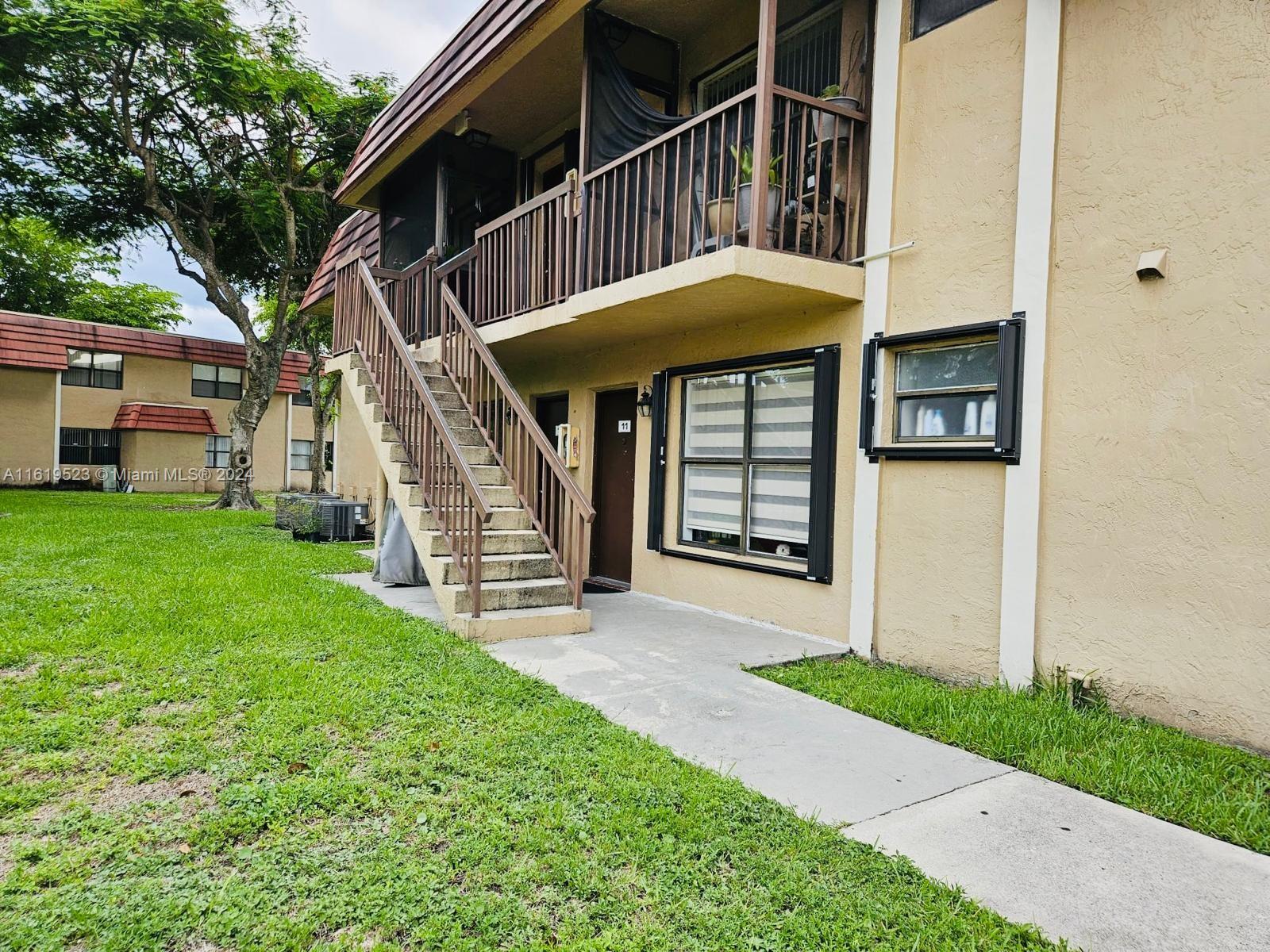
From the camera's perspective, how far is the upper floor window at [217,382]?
22.5 m

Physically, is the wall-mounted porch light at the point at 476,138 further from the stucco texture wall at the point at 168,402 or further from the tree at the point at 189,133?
the stucco texture wall at the point at 168,402

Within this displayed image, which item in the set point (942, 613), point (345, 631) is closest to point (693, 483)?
point (942, 613)

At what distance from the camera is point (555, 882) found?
86.4 inches

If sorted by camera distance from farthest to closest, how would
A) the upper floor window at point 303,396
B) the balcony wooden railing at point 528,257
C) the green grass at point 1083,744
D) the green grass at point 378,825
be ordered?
the upper floor window at point 303,396
the balcony wooden railing at point 528,257
the green grass at point 1083,744
the green grass at point 378,825

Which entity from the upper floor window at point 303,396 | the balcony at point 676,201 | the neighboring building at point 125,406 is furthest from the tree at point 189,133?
the upper floor window at point 303,396

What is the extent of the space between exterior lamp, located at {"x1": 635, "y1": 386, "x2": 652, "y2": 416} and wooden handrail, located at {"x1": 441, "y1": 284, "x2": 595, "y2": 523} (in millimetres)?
1125

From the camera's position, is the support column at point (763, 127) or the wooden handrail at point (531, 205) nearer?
the support column at point (763, 127)

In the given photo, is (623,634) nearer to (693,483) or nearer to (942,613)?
(693,483)

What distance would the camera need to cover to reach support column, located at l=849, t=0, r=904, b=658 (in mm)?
4820

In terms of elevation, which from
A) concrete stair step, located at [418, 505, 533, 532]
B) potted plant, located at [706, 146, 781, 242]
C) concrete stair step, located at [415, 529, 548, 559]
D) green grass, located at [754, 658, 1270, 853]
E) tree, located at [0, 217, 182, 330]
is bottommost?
green grass, located at [754, 658, 1270, 853]

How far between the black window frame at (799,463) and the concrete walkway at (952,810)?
2.90 feet

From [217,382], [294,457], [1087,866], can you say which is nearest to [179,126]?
[217,382]

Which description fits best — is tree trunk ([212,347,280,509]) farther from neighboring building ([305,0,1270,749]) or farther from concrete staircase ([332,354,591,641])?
concrete staircase ([332,354,591,641])

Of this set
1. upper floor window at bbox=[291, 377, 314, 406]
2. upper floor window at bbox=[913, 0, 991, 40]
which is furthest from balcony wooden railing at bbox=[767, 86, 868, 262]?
upper floor window at bbox=[291, 377, 314, 406]
